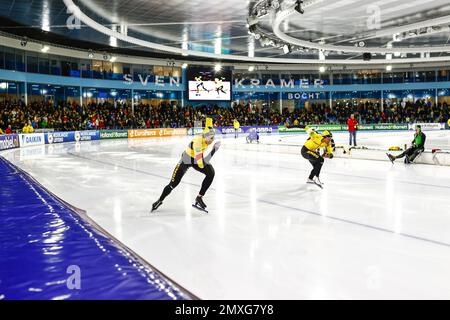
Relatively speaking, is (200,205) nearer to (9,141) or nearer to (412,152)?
(412,152)

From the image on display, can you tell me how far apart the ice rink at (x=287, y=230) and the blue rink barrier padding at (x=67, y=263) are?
0.88 ft

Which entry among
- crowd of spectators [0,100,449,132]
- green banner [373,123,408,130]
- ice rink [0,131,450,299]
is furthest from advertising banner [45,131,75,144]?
green banner [373,123,408,130]

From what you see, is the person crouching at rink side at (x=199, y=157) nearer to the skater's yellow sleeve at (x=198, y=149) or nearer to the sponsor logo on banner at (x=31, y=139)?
the skater's yellow sleeve at (x=198, y=149)

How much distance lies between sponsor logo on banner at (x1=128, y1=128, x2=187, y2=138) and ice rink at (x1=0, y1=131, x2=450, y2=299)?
1971cm

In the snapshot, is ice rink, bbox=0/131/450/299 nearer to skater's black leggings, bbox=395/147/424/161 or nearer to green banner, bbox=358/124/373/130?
skater's black leggings, bbox=395/147/424/161

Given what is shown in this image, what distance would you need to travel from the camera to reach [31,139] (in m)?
21.8

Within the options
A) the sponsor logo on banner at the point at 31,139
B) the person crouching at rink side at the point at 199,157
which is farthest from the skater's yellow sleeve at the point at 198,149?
the sponsor logo on banner at the point at 31,139

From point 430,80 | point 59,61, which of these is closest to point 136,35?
point 59,61

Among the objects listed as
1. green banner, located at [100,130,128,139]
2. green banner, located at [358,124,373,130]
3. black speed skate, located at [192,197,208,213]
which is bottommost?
black speed skate, located at [192,197,208,213]

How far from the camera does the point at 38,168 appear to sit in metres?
11.4

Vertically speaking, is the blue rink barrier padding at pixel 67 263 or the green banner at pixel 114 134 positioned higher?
the green banner at pixel 114 134

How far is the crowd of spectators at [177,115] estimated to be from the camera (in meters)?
24.6

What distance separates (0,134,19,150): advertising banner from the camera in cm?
1884
